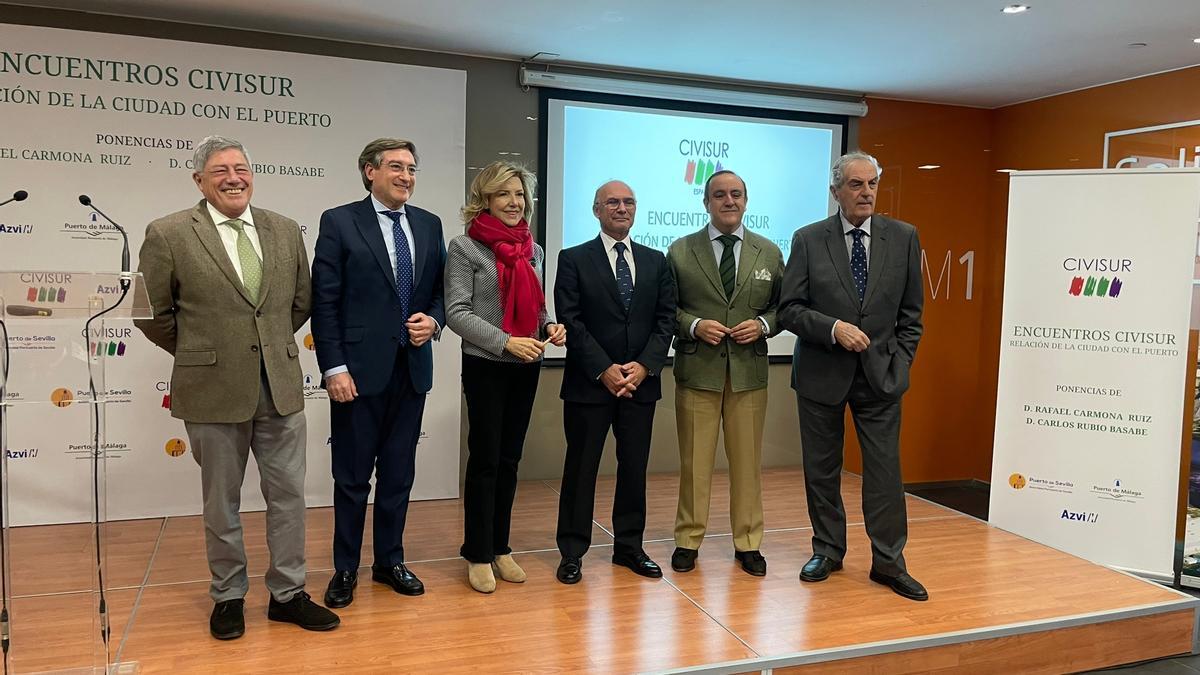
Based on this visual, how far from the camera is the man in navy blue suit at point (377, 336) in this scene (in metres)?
3.26

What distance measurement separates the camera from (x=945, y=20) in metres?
4.27

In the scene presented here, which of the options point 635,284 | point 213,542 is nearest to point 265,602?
point 213,542

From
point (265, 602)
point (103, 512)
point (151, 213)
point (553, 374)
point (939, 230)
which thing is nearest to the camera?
point (103, 512)

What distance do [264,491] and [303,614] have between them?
464 mm

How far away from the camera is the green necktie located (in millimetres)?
3020

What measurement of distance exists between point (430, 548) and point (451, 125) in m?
2.30

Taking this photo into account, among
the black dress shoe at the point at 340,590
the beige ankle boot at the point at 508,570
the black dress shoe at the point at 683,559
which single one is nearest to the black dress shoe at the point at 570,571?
the beige ankle boot at the point at 508,570

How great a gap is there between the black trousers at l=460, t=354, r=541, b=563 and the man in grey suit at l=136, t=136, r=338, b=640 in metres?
0.64

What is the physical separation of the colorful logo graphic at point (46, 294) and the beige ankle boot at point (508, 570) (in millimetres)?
1949

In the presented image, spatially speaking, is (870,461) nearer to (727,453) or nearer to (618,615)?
(727,453)

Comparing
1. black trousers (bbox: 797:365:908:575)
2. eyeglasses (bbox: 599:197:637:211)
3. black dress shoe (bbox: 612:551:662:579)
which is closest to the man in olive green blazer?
black dress shoe (bbox: 612:551:662:579)

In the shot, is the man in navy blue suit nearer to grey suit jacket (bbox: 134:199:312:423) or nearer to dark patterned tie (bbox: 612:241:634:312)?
grey suit jacket (bbox: 134:199:312:423)

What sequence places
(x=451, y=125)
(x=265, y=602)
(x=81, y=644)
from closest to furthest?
(x=81, y=644)
(x=265, y=602)
(x=451, y=125)

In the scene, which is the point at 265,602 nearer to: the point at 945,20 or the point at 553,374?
the point at 553,374
